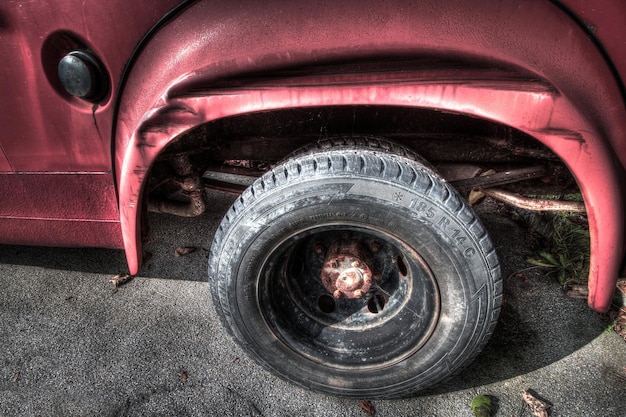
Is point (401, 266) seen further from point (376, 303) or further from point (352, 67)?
point (352, 67)

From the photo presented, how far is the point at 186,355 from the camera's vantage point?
2.14m

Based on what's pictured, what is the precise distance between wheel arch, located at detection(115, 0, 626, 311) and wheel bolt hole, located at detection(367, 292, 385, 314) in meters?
0.88

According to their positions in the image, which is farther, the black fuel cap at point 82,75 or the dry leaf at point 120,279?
Answer: the dry leaf at point 120,279

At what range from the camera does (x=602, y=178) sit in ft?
4.51

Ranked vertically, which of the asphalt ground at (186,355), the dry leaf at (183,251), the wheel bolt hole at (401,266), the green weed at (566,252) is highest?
the wheel bolt hole at (401,266)

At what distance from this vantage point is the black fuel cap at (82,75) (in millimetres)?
1444

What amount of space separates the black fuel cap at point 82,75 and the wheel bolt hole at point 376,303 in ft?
4.62

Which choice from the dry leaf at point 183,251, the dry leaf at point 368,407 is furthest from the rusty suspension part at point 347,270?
the dry leaf at point 183,251

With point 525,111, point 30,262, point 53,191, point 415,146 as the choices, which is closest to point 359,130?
point 415,146

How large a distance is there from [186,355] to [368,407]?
3.08ft

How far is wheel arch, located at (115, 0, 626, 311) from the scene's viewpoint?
1.27 meters

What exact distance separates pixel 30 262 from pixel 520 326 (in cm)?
302

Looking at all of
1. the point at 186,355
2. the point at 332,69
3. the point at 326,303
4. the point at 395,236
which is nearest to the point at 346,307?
the point at 326,303

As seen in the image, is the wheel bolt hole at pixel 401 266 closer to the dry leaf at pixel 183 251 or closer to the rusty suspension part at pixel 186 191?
the rusty suspension part at pixel 186 191
